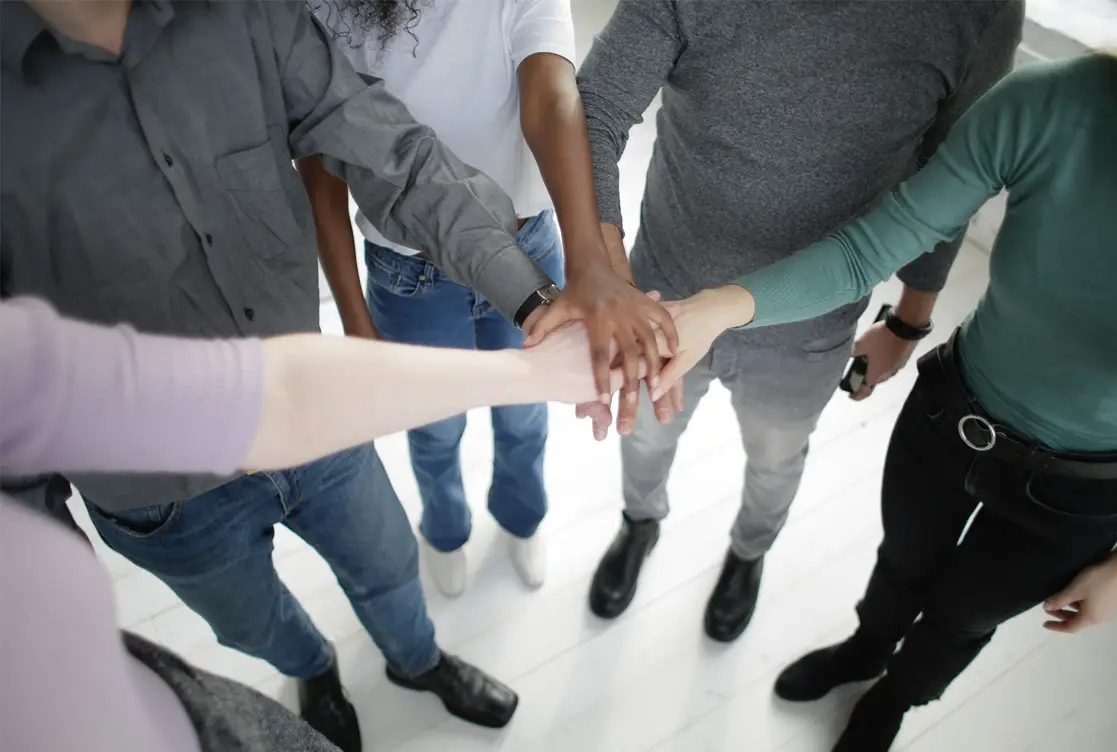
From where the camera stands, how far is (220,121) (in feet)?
2.40

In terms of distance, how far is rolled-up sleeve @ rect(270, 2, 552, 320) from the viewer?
80 cm

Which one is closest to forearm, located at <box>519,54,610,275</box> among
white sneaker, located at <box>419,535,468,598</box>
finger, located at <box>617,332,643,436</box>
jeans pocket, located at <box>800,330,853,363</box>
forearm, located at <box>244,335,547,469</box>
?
finger, located at <box>617,332,643,436</box>

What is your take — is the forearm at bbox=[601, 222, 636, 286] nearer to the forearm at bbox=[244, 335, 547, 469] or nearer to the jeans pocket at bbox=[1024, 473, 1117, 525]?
the forearm at bbox=[244, 335, 547, 469]

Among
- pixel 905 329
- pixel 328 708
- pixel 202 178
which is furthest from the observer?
pixel 328 708

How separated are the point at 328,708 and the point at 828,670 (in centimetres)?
86

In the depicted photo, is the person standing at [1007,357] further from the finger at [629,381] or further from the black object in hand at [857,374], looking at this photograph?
the black object in hand at [857,374]

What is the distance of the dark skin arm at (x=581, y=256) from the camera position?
2.78ft

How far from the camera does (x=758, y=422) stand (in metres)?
1.21

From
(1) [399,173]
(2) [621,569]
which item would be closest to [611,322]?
(1) [399,173]

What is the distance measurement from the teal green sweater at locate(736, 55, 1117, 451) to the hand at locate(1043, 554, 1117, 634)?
15 cm

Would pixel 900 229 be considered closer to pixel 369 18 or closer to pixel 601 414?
pixel 601 414

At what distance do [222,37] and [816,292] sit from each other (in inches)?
26.2

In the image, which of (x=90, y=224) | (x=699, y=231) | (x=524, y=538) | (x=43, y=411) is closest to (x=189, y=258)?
(x=90, y=224)

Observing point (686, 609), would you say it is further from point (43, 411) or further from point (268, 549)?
point (43, 411)
